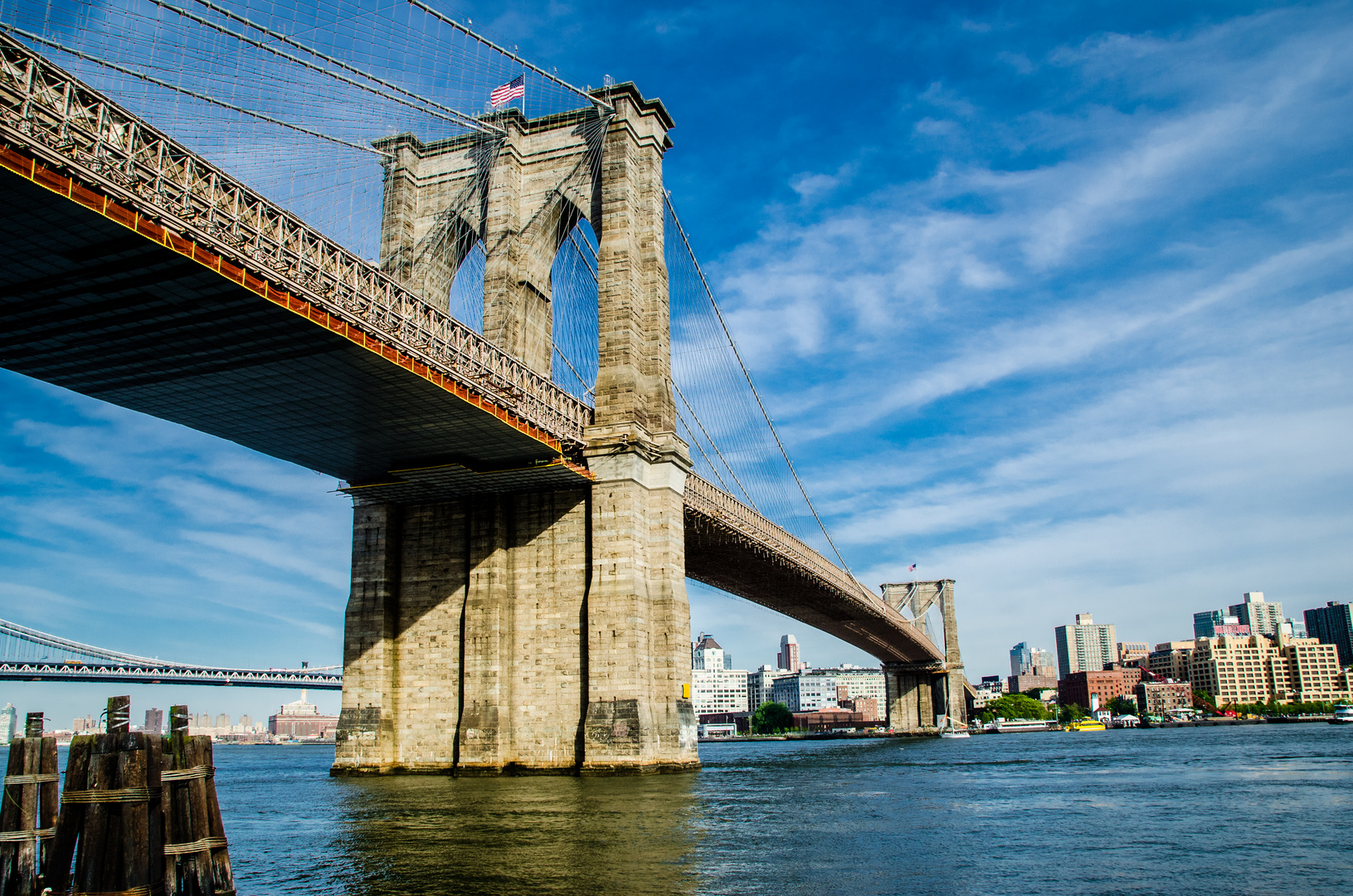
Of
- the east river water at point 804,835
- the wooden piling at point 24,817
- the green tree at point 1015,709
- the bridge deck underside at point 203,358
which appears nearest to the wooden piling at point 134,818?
the wooden piling at point 24,817

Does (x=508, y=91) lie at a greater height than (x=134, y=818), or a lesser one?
greater

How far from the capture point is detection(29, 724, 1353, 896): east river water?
14.6 m

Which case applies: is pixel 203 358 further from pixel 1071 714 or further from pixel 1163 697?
pixel 1163 697

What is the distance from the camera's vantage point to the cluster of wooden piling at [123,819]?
424 inches

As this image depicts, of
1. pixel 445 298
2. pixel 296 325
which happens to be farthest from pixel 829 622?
pixel 296 325

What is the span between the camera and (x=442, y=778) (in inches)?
1465

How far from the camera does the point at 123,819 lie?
10.9m

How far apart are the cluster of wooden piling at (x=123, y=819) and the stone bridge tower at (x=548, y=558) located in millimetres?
24355

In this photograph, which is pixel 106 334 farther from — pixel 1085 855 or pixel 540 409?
pixel 1085 855

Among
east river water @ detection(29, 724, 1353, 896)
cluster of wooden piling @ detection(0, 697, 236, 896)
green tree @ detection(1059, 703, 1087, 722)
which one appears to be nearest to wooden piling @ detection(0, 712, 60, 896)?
cluster of wooden piling @ detection(0, 697, 236, 896)

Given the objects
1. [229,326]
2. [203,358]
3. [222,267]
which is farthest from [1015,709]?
[222,267]

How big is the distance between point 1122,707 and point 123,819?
19448cm

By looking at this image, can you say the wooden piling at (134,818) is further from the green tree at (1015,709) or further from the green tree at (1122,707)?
the green tree at (1122,707)

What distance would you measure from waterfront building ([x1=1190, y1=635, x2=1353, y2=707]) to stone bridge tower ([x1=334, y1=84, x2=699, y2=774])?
176648mm
